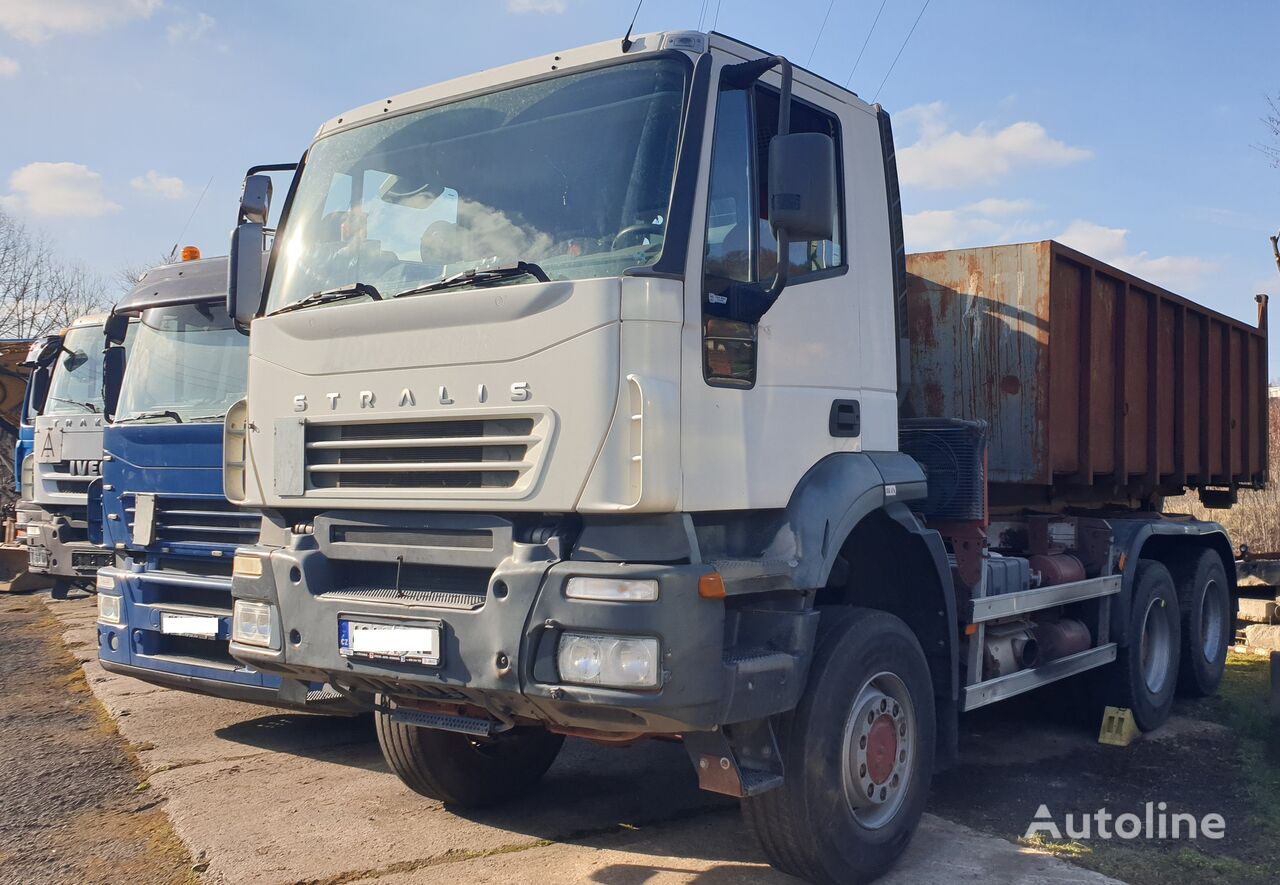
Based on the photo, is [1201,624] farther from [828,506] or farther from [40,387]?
[40,387]

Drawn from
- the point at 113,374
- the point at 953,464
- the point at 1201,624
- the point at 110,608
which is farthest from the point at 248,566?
the point at 1201,624

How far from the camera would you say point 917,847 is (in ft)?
15.0

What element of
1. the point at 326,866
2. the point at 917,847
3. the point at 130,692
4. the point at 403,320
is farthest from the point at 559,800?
the point at 130,692

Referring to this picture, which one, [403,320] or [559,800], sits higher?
[403,320]

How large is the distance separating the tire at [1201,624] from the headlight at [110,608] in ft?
21.7

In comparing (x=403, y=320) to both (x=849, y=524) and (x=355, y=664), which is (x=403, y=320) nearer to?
(x=355, y=664)

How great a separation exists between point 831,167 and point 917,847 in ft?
8.96

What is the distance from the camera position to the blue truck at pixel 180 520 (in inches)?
239

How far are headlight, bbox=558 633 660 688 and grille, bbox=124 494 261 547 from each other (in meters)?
3.16

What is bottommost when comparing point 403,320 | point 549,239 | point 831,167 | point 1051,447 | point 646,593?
point 646,593

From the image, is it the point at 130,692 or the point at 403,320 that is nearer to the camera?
the point at 403,320

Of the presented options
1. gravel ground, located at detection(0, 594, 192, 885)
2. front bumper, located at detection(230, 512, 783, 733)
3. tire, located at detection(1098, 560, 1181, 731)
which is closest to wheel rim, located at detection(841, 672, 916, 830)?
front bumper, located at detection(230, 512, 783, 733)

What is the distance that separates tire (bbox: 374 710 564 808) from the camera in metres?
4.93

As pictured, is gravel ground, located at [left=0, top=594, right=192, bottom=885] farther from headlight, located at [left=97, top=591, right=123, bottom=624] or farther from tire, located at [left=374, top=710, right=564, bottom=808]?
tire, located at [left=374, top=710, right=564, bottom=808]
